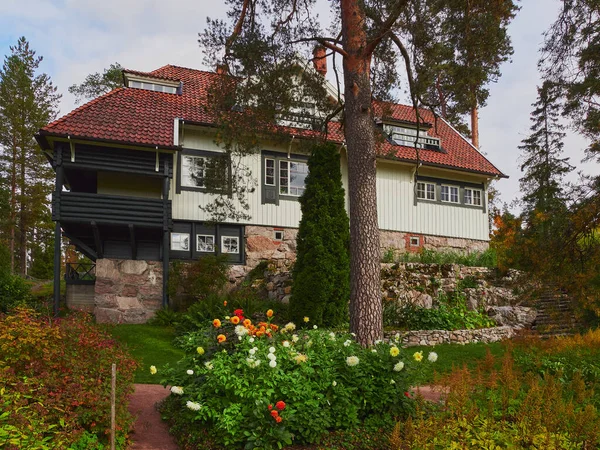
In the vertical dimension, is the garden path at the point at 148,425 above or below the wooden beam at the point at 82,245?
below

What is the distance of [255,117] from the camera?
34.6 feet

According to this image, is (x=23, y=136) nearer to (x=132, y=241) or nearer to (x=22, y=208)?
(x=22, y=208)

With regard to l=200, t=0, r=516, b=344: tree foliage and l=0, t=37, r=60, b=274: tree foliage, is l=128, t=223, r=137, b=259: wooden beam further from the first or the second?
l=0, t=37, r=60, b=274: tree foliage

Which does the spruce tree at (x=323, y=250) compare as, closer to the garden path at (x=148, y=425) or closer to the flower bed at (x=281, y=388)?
the garden path at (x=148, y=425)

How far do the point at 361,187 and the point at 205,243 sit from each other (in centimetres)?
860

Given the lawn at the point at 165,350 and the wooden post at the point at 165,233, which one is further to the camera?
the wooden post at the point at 165,233

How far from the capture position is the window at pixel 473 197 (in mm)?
20266

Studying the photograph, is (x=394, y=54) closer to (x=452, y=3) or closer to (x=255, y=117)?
(x=452, y=3)

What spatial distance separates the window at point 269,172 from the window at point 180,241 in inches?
124

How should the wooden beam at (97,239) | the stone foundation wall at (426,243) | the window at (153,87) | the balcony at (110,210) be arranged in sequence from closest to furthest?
the balcony at (110,210)
the wooden beam at (97,239)
the window at (153,87)
the stone foundation wall at (426,243)

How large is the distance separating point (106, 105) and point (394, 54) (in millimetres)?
9214

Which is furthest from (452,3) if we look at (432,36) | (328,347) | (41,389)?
(41,389)

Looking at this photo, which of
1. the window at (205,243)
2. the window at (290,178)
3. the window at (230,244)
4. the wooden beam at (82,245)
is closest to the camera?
the wooden beam at (82,245)

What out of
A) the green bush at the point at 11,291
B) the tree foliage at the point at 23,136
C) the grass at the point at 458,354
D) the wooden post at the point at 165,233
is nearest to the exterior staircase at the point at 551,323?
the grass at the point at 458,354
